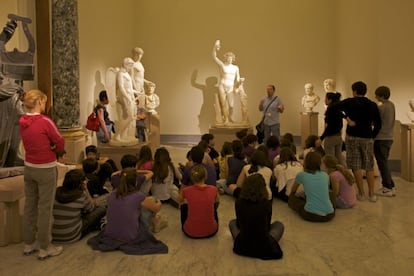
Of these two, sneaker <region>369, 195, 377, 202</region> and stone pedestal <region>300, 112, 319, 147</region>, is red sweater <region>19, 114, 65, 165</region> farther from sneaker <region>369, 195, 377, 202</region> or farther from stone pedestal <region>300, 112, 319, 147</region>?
stone pedestal <region>300, 112, 319, 147</region>

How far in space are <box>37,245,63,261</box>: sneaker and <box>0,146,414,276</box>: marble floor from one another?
0.07 metres

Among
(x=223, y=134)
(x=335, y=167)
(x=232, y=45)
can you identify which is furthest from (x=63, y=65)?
(x=232, y=45)

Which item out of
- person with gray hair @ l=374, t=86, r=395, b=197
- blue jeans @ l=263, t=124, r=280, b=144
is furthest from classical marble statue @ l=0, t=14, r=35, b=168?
blue jeans @ l=263, t=124, r=280, b=144

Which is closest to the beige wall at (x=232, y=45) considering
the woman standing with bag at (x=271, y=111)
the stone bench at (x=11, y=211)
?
the woman standing with bag at (x=271, y=111)

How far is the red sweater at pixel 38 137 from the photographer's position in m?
4.21

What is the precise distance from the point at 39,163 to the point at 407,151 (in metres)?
5.95

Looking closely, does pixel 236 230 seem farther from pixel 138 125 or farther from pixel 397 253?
pixel 138 125

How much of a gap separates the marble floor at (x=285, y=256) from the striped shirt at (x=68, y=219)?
0.11 metres

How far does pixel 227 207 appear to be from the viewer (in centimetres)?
623

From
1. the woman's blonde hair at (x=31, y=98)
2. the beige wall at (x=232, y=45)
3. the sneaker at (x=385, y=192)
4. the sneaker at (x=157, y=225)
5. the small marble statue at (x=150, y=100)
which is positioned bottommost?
the sneaker at (x=157, y=225)

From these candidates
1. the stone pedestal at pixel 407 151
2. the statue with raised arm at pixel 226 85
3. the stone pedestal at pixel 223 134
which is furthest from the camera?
the statue with raised arm at pixel 226 85

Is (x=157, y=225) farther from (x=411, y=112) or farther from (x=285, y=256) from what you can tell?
(x=411, y=112)

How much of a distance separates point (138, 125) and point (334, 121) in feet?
15.6

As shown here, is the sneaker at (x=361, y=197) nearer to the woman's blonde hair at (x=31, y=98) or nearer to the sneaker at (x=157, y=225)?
the sneaker at (x=157, y=225)
